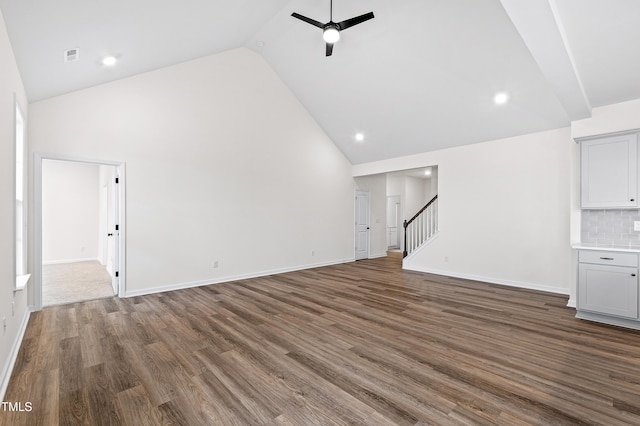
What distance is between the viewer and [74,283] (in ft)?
18.6

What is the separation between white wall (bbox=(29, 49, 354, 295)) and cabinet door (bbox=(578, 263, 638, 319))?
5015 millimetres

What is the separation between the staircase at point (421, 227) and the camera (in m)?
7.04

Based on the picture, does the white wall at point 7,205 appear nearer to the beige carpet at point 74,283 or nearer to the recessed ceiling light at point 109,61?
the recessed ceiling light at point 109,61

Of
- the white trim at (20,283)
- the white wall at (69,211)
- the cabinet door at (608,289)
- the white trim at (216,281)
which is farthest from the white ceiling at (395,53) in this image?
the white wall at (69,211)

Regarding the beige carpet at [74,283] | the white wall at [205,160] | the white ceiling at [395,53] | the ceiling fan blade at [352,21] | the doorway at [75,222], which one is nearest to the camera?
the white ceiling at [395,53]

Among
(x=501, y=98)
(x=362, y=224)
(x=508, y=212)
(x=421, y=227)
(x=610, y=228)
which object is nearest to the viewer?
(x=610, y=228)

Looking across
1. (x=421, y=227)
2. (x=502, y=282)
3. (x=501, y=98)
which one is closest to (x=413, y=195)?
(x=421, y=227)

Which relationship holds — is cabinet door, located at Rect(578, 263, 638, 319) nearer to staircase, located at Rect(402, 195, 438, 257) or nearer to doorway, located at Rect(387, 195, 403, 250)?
staircase, located at Rect(402, 195, 438, 257)

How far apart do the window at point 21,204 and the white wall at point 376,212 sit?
7.01 meters

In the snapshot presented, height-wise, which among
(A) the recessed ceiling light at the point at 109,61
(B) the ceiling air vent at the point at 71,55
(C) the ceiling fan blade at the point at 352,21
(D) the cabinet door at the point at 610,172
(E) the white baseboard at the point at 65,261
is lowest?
(E) the white baseboard at the point at 65,261

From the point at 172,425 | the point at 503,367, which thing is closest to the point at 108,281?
the point at 172,425

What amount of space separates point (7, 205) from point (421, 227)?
7113mm

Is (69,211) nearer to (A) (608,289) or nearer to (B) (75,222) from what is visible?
(B) (75,222)

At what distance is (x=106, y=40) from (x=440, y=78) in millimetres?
4554
